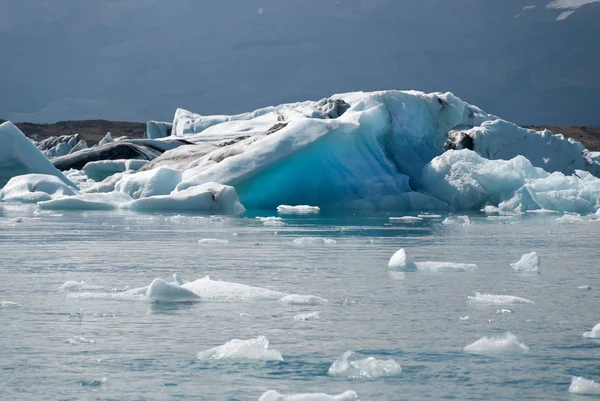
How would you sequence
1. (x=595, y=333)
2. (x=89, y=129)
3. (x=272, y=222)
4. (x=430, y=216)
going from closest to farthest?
(x=595, y=333), (x=272, y=222), (x=430, y=216), (x=89, y=129)

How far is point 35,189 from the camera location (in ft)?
68.3

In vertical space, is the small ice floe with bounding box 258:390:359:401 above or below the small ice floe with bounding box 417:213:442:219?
below

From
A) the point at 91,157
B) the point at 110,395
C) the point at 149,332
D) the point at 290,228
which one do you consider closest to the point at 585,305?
the point at 149,332

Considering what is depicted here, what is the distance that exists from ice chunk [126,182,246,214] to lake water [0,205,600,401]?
723 centimetres

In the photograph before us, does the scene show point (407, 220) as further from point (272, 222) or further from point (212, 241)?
point (212, 241)

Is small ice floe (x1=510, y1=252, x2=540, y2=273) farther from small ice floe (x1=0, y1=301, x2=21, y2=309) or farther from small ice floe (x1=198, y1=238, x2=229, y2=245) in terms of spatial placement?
small ice floe (x1=0, y1=301, x2=21, y2=309)

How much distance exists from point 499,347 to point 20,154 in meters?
20.8

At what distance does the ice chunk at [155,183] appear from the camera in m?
19.4

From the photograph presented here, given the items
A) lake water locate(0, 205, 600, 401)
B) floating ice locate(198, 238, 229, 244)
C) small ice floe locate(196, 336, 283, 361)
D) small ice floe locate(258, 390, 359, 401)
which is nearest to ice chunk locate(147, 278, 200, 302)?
lake water locate(0, 205, 600, 401)

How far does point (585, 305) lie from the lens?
580cm

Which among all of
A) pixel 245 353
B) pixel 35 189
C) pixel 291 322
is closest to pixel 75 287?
pixel 291 322

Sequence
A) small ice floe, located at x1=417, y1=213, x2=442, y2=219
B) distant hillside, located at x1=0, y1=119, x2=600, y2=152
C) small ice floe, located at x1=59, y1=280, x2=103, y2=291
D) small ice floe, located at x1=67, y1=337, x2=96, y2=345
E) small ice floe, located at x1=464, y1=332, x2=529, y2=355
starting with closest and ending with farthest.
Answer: small ice floe, located at x1=464, y1=332, x2=529, y2=355 < small ice floe, located at x1=67, y1=337, x2=96, y2=345 < small ice floe, located at x1=59, y1=280, x2=103, y2=291 < small ice floe, located at x1=417, y1=213, x2=442, y2=219 < distant hillside, located at x1=0, y1=119, x2=600, y2=152

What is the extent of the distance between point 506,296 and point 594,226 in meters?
9.13

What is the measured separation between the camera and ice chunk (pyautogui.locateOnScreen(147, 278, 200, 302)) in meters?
5.79
